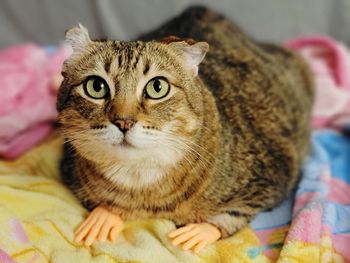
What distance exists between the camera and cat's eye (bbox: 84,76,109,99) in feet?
4.18

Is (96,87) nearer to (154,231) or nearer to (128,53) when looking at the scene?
(128,53)

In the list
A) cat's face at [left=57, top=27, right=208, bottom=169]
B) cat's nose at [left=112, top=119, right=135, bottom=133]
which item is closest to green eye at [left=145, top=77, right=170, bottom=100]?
cat's face at [left=57, top=27, right=208, bottom=169]

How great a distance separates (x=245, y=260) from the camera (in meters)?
1.38

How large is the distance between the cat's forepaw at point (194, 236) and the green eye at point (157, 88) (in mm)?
378

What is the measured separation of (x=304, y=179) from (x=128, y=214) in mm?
602

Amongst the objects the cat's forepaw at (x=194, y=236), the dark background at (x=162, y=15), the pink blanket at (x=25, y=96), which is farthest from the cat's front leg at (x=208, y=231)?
the dark background at (x=162, y=15)

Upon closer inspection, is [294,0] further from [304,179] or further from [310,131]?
[304,179]

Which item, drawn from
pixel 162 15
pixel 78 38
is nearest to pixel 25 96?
pixel 162 15

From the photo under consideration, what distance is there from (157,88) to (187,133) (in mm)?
136

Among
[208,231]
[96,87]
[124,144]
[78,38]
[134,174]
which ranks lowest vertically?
[208,231]

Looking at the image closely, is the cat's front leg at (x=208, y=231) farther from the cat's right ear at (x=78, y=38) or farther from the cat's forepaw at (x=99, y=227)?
the cat's right ear at (x=78, y=38)

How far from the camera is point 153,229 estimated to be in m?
1.46

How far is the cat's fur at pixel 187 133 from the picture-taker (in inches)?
49.8

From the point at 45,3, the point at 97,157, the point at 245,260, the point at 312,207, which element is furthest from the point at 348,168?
the point at 45,3
